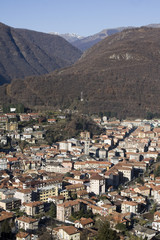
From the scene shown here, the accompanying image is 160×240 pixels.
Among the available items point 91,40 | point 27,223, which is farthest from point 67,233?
point 91,40

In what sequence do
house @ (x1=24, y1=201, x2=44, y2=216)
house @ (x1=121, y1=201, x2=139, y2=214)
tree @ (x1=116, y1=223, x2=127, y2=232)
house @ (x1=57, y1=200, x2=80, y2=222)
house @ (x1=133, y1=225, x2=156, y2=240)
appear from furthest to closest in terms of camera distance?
1. house @ (x1=121, y1=201, x2=139, y2=214)
2. house @ (x1=24, y1=201, x2=44, y2=216)
3. house @ (x1=57, y1=200, x2=80, y2=222)
4. tree @ (x1=116, y1=223, x2=127, y2=232)
5. house @ (x1=133, y1=225, x2=156, y2=240)

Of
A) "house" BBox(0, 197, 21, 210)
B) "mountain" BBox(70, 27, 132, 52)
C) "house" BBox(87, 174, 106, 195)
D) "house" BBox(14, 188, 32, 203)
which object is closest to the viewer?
"house" BBox(0, 197, 21, 210)

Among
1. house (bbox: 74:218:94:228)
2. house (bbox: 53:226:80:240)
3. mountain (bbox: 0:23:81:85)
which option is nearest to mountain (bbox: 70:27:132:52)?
mountain (bbox: 0:23:81:85)

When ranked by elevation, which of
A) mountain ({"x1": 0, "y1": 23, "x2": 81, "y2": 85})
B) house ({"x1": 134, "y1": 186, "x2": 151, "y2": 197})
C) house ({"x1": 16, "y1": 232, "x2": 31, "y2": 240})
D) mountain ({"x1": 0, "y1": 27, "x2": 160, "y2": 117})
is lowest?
house ({"x1": 16, "y1": 232, "x2": 31, "y2": 240})

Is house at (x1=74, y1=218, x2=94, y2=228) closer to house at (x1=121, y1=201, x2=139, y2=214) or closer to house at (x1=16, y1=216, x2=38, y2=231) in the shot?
house at (x1=16, y1=216, x2=38, y2=231)

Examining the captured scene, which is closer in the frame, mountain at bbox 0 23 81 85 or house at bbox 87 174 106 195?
house at bbox 87 174 106 195

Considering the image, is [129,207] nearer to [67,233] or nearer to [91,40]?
[67,233]

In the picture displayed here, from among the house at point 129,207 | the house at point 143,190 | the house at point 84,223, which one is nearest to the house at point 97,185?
the house at point 143,190
